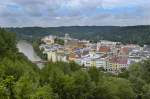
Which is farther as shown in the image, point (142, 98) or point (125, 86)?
point (142, 98)

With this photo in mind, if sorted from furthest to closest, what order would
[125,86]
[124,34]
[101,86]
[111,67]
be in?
[124,34] < [111,67] < [125,86] < [101,86]

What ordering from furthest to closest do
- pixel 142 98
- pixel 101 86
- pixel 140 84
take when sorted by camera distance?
1. pixel 140 84
2. pixel 142 98
3. pixel 101 86

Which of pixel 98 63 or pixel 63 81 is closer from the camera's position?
pixel 63 81

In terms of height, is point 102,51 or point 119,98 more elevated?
point 119,98

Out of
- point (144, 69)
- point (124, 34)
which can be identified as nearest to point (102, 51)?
point (124, 34)

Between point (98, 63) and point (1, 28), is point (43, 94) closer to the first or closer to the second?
point (1, 28)

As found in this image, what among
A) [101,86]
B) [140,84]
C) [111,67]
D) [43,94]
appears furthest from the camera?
[111,67]

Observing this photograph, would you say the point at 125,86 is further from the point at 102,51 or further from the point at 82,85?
the point at 102,51

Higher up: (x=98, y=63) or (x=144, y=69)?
(x=144, y=69)

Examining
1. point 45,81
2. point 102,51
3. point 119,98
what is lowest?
point 102,51

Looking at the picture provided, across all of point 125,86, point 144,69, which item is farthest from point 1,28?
point 125,86
